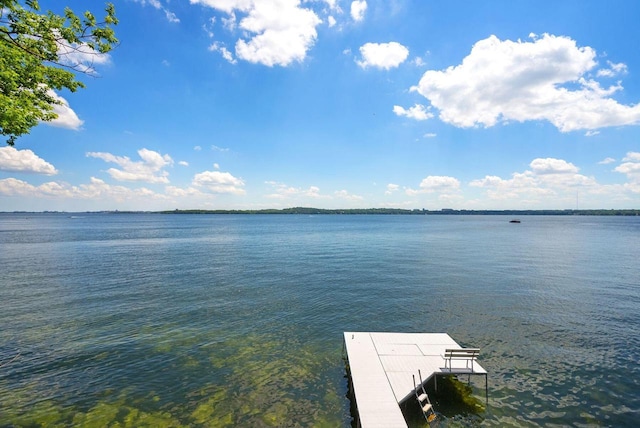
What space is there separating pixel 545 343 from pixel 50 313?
132 feet

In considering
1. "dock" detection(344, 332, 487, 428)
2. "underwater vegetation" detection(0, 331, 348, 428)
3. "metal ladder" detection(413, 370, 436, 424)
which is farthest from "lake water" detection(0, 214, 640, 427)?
"dock" detection(344, 332, 487, 428)

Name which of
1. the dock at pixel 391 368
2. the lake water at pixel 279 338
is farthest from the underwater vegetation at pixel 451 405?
the dock at pixel 391 368

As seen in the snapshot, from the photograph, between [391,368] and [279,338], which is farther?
[279,338]

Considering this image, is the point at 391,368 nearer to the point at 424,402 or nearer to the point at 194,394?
the point at 424,402

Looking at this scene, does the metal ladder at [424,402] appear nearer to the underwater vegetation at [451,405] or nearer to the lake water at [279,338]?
the underwater vegetation at [451,405]

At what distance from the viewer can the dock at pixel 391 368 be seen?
1380 cm

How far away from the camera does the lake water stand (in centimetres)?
1516

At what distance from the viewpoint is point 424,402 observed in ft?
50.6

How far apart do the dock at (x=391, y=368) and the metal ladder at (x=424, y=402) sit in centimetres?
31

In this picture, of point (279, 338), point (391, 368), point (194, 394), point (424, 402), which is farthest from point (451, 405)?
point (194, 394)

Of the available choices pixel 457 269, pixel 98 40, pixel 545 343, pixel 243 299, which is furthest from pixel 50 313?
pixel 457 269

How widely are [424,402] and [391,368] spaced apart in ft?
7.68

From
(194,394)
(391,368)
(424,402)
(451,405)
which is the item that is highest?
(391,368)

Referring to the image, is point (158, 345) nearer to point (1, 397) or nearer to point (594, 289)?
point (1, 397)
